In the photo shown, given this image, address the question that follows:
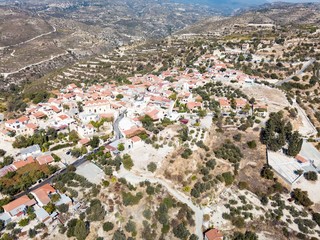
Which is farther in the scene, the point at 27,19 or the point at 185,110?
the point at 27,19

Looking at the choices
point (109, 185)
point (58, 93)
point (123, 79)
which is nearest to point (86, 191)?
point (109, 185)

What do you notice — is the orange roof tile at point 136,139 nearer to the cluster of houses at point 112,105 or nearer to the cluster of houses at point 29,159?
the cluster of houses at point 112,105

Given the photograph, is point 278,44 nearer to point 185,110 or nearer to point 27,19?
point 185,110

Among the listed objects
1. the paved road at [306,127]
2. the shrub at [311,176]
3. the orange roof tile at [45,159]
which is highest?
the orange roof tile at [45,159]

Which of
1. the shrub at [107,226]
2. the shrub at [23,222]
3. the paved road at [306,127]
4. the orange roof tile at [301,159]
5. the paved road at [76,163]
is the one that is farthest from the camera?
the paved road at [306,127]

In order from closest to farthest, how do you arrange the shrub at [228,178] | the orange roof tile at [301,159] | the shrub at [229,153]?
the shrub at [228,178]
the shrub at [229,153]
the orange roof tile at [301,159]

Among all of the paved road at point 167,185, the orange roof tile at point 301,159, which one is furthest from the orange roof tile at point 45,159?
the orange roof tile at point 301,159

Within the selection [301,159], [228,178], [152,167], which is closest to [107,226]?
[152,167]

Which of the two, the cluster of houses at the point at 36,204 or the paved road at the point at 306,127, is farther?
the paved road at the point at 306,127
